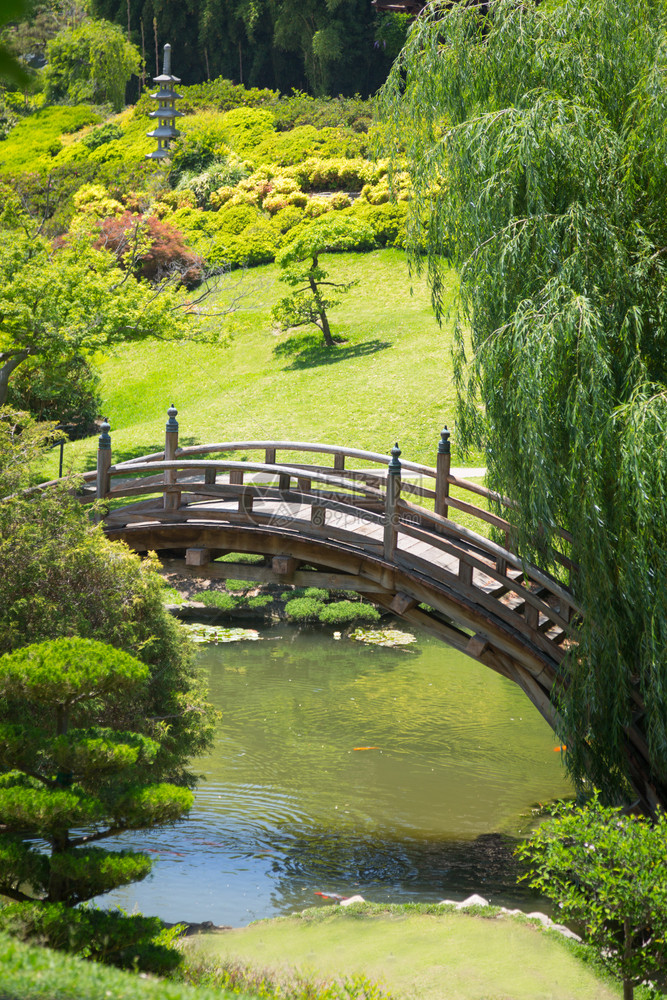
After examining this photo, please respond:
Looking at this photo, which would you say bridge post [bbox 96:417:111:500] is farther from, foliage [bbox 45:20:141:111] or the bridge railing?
foliage [bbox 45:20:141:111]

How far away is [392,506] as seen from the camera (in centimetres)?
1043

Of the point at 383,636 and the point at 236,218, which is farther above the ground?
the point at 236,218

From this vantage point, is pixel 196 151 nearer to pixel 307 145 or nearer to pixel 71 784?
pixel 307 145

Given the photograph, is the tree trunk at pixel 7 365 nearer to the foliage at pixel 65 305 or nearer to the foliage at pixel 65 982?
the foliage at pixel 65 305

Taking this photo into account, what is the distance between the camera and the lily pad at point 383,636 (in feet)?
59.1

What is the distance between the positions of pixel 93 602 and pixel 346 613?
1032 centimetres

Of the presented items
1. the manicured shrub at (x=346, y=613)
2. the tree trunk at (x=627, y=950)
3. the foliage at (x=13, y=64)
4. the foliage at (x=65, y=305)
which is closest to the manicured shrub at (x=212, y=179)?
the foliage at (x=65, y=305)

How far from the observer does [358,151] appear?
39062 mm

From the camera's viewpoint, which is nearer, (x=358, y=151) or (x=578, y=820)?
(x=578, y=820)

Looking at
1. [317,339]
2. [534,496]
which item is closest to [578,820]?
[534,496]

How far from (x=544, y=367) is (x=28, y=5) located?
22.9 ft

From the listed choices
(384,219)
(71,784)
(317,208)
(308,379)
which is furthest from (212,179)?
(71,784)

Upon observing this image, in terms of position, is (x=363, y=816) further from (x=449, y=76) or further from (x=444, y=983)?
(x=449, y=76)

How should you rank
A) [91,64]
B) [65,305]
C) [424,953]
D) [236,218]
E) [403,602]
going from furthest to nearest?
[91,64]
[236,218]
[65,305]
[403,602]
[424,953]
